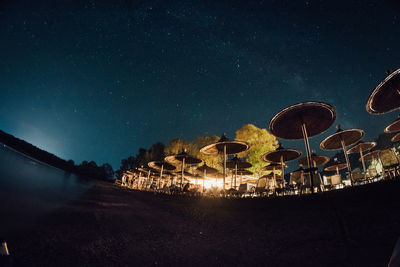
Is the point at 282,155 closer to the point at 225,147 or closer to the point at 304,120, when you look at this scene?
the point at 225,147

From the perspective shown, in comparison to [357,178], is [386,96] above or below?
above

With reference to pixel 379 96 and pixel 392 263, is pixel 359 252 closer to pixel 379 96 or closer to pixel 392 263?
pixel 392 263

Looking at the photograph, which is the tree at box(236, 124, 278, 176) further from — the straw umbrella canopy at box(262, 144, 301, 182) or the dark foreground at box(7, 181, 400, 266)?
the dark foreground at box(7, 181, 400, 266)

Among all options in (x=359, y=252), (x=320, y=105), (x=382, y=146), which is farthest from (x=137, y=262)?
(x=382, y=146)

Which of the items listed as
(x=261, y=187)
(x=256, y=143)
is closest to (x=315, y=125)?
(x=261, y=187)

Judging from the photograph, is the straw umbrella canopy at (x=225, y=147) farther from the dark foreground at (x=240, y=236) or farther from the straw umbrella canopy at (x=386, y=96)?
the straw umbrella canopy at (x=386, y=96)

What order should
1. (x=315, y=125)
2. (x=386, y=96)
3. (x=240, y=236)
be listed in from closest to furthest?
(x=240, y=236) < (x=386, y=96) < (x=315, y=125)

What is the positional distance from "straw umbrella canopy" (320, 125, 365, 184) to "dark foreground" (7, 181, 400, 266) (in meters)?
5.51

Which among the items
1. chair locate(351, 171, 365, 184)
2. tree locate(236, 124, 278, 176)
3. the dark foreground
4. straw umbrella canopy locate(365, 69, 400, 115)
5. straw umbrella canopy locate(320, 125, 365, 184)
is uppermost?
tree locate(236, 124, 278, 176)

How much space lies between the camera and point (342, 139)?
10188 mm

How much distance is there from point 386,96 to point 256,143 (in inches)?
718

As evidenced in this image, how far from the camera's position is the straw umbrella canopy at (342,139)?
9.60 m

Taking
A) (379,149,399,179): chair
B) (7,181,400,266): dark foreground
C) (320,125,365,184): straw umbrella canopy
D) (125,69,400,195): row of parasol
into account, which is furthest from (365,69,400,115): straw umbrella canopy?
(7,181,400,266): dark foreground

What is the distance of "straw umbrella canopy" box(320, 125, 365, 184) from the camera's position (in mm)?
9602
